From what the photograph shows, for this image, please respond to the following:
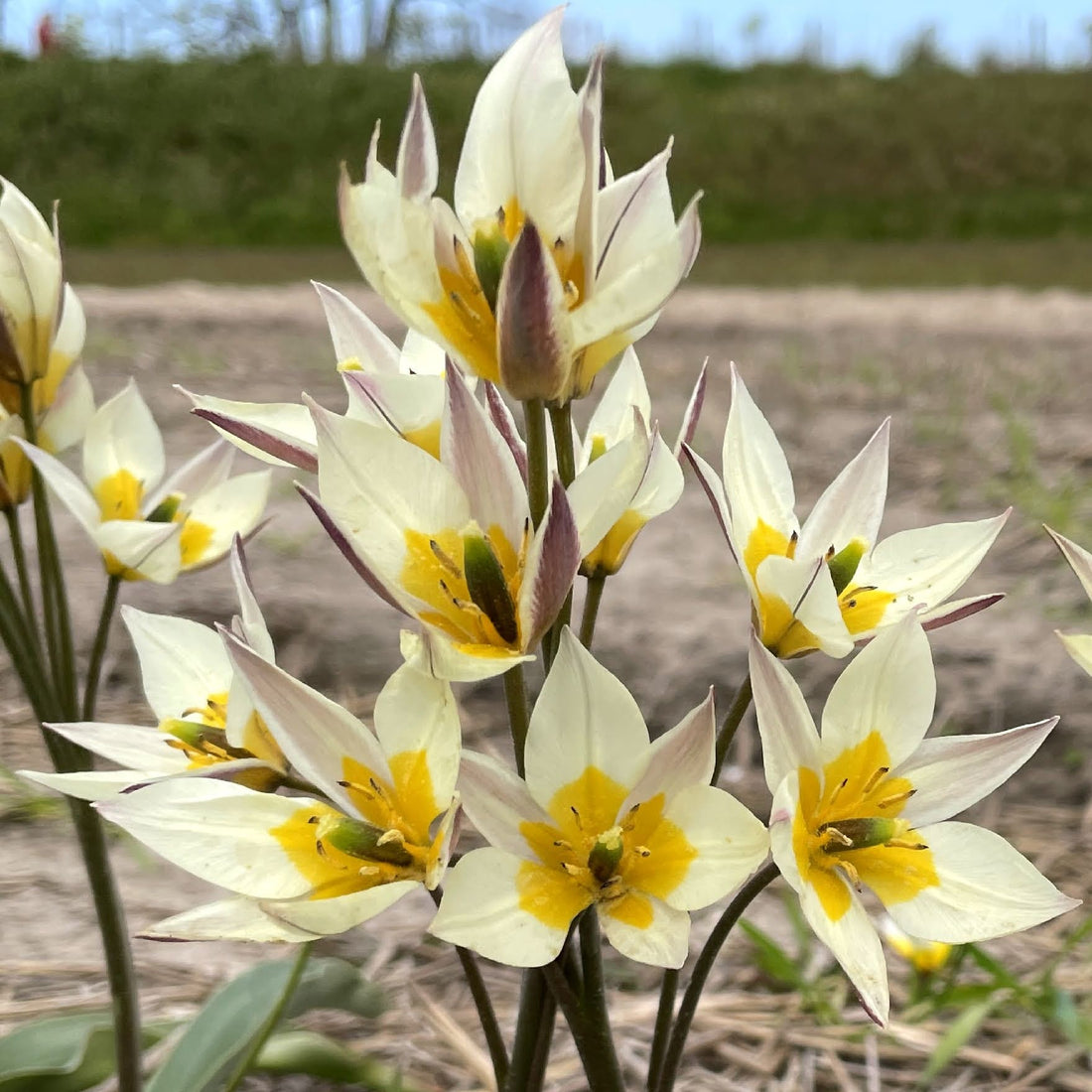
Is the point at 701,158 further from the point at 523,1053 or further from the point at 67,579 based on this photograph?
the point at 523,1053

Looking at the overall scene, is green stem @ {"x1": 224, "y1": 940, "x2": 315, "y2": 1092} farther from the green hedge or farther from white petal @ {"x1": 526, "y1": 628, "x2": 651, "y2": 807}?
the green hedge

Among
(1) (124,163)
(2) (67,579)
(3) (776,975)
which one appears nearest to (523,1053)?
(3) (776,975)

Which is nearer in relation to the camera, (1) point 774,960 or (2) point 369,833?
(2) point 369,833

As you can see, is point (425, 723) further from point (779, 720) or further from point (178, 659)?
point (178, 659)

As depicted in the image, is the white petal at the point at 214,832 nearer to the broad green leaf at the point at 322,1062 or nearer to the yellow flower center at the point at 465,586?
the yellow flower center at the point at 465,586

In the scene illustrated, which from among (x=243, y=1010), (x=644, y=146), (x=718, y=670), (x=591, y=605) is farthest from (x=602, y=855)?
(x=644, y=146)

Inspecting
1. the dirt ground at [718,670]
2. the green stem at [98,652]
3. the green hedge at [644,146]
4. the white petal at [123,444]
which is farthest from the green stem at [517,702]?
the green hedge at [644,146]
